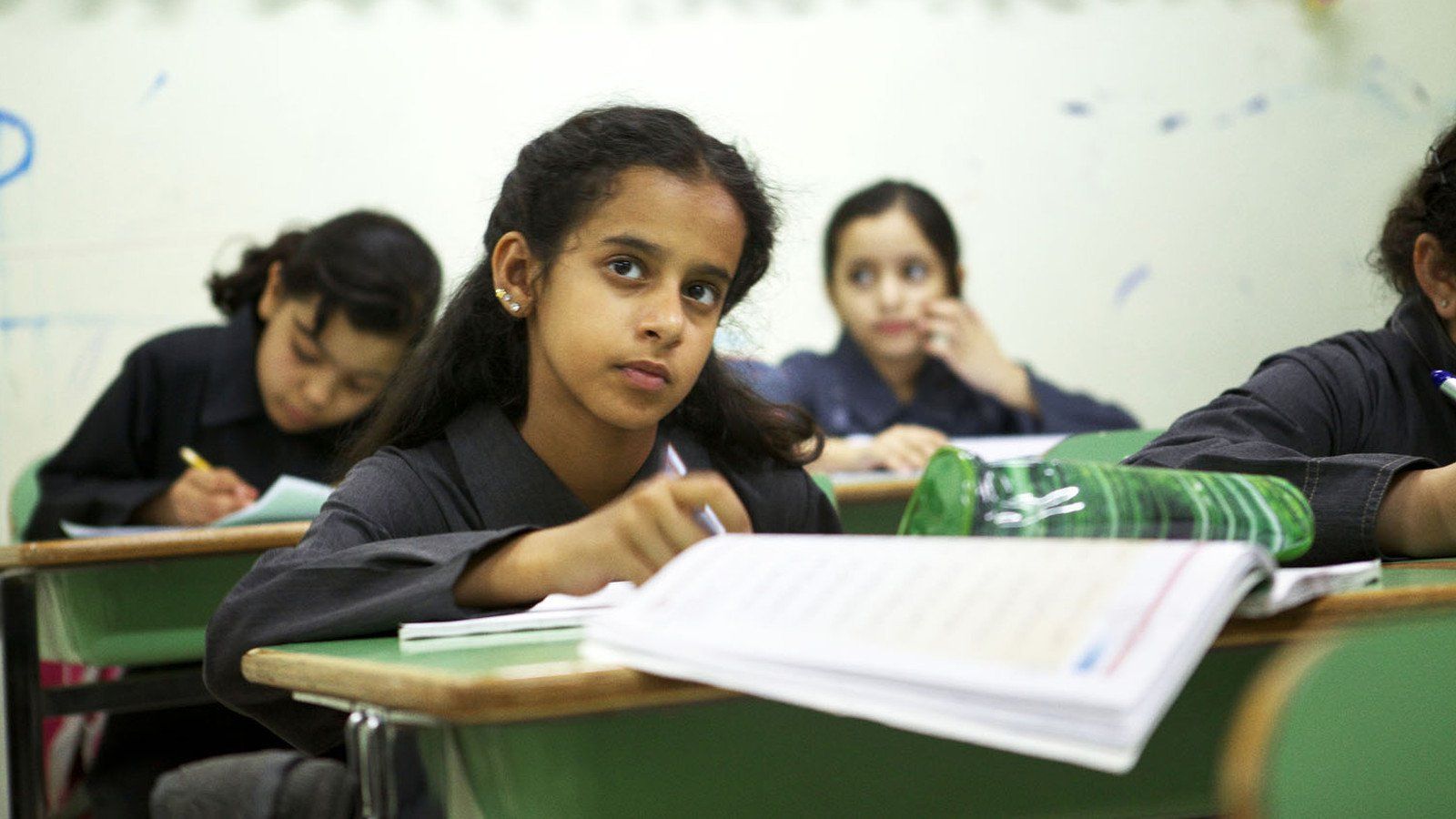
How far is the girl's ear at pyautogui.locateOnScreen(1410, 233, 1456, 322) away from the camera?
1.26 meters

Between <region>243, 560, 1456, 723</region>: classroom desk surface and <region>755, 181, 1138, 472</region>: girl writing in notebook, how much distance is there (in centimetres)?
233

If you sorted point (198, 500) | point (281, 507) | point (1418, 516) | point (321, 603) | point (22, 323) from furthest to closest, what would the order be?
point (22, 323) < point (198, 500) < point (281, 507) < point (1418, 516) < point (321, 603)

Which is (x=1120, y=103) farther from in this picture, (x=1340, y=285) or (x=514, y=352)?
(x=514, y=352)

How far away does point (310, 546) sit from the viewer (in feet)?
3.13

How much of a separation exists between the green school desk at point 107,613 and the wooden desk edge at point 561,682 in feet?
3.53

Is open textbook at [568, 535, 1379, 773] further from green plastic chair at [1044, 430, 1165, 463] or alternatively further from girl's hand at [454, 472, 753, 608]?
green plastic chair at [1044, 430, 1165, 463]

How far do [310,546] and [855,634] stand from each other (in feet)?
1.68

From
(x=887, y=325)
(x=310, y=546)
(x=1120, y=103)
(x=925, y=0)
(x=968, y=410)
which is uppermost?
(x=925, y=0)

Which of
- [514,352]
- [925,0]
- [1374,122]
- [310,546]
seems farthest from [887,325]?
[310,546]

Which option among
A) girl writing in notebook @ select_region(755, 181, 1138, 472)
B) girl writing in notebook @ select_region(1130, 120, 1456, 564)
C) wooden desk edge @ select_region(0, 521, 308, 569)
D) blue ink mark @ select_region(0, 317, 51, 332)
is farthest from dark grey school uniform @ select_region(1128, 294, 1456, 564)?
blue ink mark @ select_region(0, 317, 51, 332)

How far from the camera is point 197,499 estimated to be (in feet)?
7.29

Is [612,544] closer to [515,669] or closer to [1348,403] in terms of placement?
[515,669]

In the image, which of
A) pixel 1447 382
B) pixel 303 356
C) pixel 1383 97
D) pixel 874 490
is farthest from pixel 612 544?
pixel 1383 97

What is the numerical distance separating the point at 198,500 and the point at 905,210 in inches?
62.2
